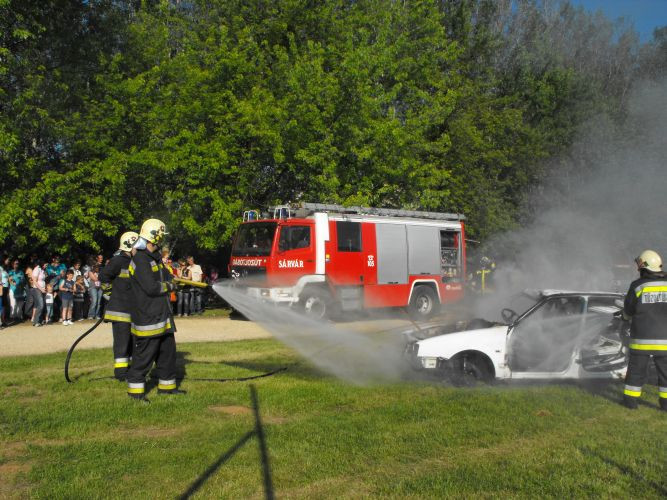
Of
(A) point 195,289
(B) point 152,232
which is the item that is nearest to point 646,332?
(B) point 152,232

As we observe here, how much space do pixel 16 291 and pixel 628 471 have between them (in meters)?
13.4

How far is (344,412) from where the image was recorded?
6.16 meters

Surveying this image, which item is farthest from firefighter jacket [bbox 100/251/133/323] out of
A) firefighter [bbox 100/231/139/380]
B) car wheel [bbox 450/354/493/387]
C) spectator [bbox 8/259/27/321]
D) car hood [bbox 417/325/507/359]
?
spectator [bbox 8/259/27/321]

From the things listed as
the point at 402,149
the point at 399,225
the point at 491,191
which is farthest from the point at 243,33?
the point at 491,191

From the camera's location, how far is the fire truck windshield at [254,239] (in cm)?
1467

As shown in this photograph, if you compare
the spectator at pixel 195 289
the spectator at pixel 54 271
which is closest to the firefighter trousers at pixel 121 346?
the spectator at pixel 54 271

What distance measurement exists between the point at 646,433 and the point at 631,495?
5.55 ft

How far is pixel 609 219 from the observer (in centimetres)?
1830

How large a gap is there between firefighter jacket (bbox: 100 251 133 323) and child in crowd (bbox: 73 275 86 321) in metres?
7.63

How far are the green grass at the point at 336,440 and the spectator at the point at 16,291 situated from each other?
6.78 meters

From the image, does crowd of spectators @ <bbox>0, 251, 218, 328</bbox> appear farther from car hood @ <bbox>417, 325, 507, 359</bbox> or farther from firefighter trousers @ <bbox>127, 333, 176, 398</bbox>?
car hood @ <bbox>417, 325, 507, 359</bbox>

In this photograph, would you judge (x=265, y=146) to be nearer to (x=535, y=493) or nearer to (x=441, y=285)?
(x=441, y=285)

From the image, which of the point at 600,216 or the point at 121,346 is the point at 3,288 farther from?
the point at 600,216

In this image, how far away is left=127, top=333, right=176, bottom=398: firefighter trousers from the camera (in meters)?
6.69
